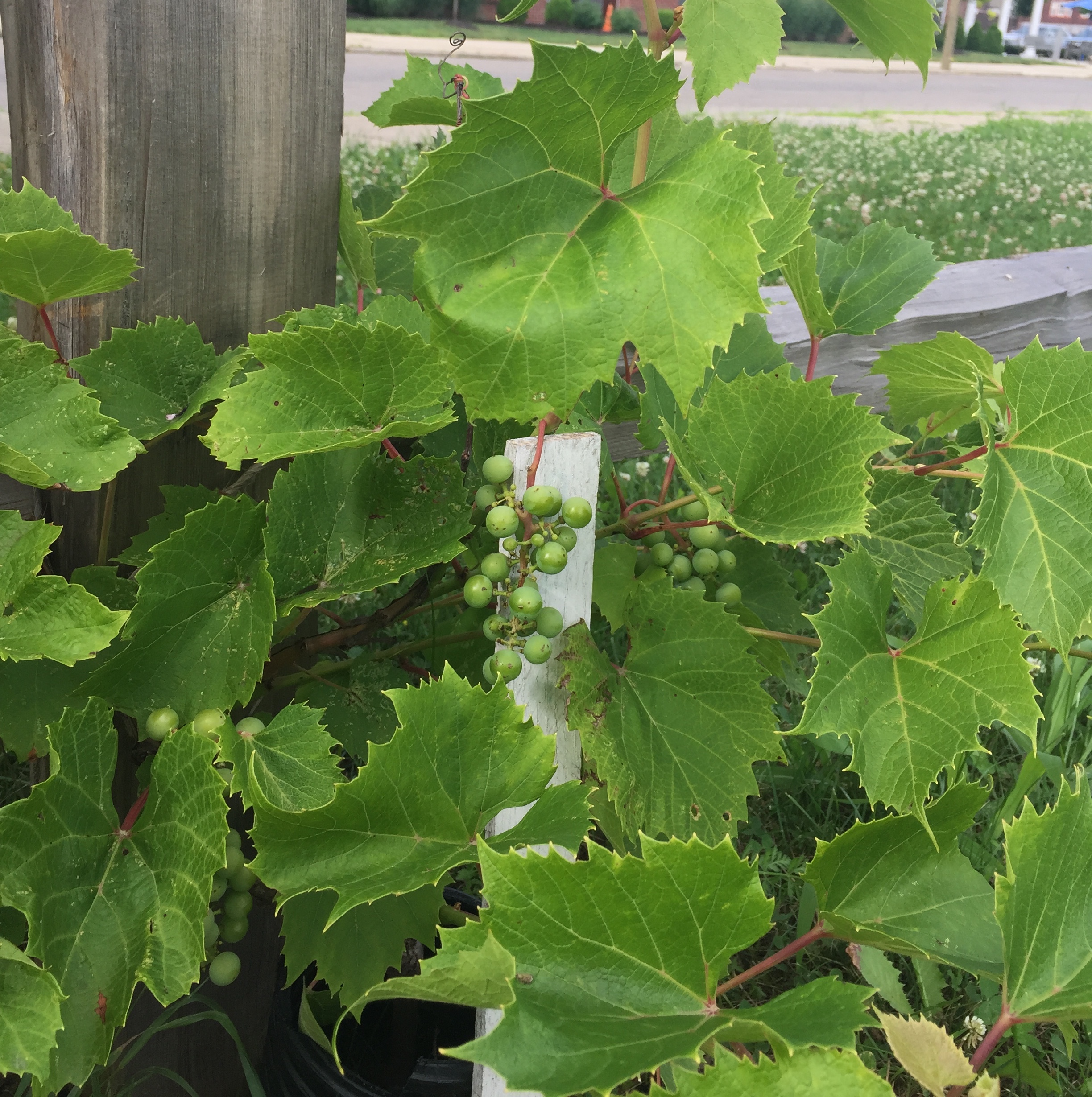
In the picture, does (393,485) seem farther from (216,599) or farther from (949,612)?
(949,612)

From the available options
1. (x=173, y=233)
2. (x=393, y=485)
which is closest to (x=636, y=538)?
(x=393, y=485)

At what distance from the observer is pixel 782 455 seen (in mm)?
1057

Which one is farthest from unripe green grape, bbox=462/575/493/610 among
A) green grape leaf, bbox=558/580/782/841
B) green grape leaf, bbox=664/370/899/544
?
green grape leaf, bbox=664/370/899/544

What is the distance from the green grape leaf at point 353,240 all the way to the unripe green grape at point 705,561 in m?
0.53

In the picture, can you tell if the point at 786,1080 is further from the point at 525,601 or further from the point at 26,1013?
the point at 26,1013

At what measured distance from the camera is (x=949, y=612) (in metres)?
1.01

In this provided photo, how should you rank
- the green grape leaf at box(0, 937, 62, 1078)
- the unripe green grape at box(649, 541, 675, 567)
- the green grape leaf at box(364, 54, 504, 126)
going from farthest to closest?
the green grape leaf at box(364, 54, 504, 126) → the unripe green grape at box(649, 541, 675, 567) → the green grape leaf at box(0, 937, 62, 1078)

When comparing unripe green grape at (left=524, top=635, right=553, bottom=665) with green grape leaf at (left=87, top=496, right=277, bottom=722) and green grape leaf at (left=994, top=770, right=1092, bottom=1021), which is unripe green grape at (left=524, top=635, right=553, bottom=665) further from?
green grape leaf at (left=994, top=770, right=1092, bottom=1021)

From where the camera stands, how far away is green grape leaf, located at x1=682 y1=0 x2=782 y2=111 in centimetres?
104

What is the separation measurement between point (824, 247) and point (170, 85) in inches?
34.0

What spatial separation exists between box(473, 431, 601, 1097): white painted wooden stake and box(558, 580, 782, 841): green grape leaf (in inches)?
1.0

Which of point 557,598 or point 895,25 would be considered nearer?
point 557,598

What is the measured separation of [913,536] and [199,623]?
85 centimetres

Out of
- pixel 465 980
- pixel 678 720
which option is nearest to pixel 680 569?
pixel 678 720
